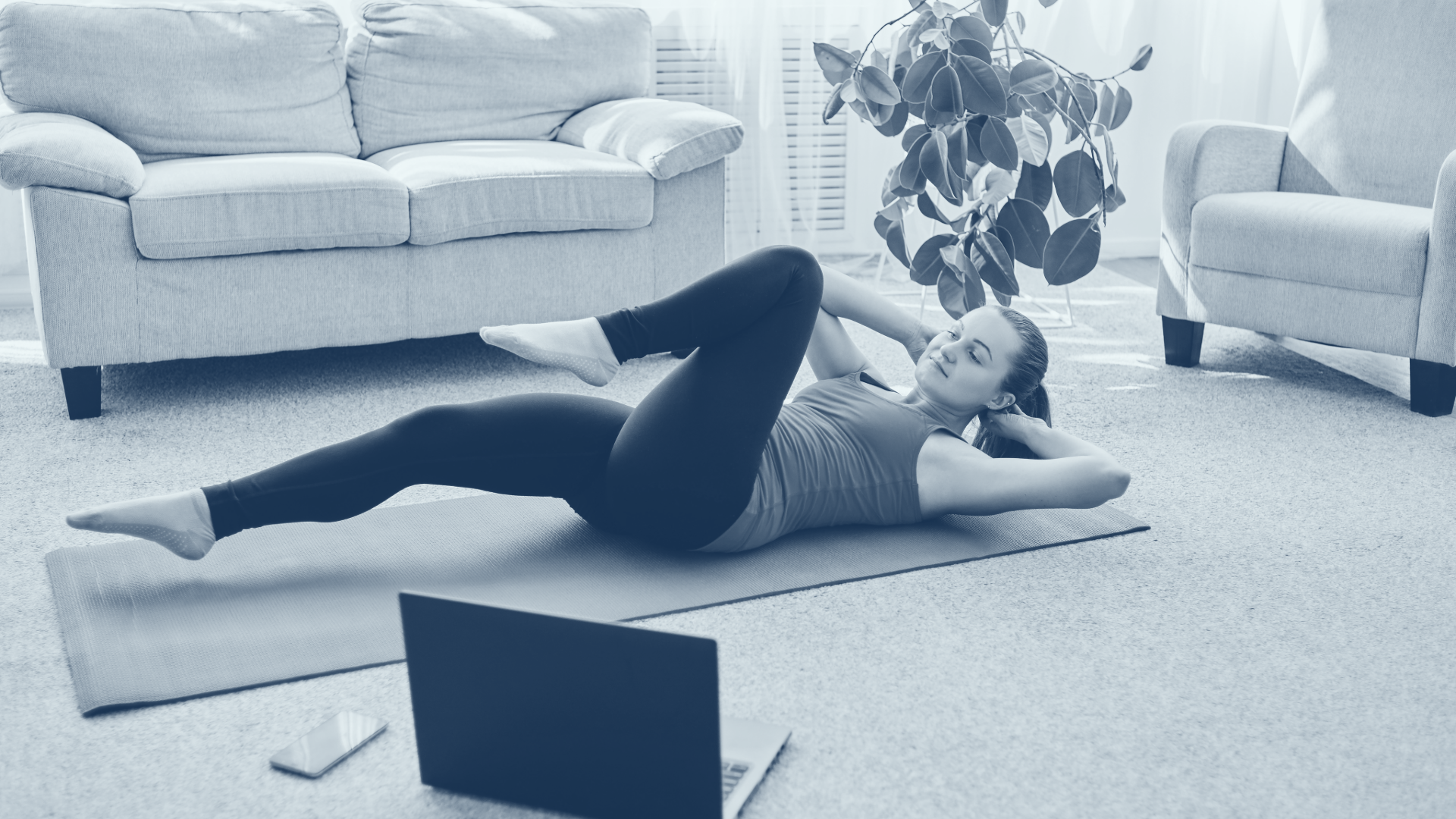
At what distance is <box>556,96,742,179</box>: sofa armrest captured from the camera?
2.94m

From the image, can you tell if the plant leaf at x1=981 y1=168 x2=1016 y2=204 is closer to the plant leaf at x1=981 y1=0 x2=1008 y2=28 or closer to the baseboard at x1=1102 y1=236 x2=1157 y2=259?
the plant leaf at x1=981 y1=0 x2=1008 y2=28

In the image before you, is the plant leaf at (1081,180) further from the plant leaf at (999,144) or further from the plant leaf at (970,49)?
the plant leaf at (970,49)

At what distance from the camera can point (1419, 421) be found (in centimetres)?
270

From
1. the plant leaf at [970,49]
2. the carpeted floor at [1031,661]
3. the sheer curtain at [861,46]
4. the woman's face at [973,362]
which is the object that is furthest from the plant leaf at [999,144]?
the sheer curtain at [861,46]

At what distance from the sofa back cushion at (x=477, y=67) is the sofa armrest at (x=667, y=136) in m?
0.24

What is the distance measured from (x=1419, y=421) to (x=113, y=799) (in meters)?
2.52

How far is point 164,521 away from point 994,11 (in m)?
2.00

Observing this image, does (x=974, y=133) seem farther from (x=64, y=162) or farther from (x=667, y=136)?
(x=64, y=162)

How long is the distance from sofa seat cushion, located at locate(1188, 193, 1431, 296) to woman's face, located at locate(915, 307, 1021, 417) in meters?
1.21

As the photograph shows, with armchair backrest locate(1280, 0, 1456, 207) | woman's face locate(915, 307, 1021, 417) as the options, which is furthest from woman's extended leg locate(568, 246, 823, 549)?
armchair backrest locate(1280, 0, 1456, 207)

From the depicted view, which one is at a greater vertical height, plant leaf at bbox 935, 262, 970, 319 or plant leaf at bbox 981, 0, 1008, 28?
plant leaf at bbox 981, 0, 1008, 28

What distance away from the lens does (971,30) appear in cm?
262

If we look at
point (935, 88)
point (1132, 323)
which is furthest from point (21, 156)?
point (1132, 323)

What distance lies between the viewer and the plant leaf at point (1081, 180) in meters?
2.71
